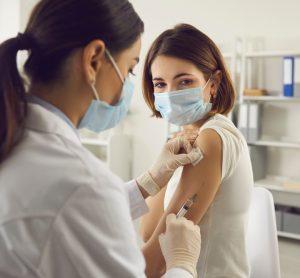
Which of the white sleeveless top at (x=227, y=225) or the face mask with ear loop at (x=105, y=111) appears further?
the white sleeveless top at (x=227, y=225)

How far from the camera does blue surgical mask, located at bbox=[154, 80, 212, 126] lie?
1.40 m

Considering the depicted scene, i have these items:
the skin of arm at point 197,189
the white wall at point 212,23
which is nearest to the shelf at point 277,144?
the white wall at point 212,23

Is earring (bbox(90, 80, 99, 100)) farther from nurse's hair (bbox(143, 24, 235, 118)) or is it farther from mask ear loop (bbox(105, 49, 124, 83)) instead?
nurse's hair (bbox(143, 24, 235, 118))

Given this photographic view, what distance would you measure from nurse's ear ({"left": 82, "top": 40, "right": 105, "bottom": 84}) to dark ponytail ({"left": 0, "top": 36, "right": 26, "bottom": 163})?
12 centimetres

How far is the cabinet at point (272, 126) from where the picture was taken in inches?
142

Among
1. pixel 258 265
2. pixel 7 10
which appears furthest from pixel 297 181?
pixel 7 10

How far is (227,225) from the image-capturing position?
120 centimetres

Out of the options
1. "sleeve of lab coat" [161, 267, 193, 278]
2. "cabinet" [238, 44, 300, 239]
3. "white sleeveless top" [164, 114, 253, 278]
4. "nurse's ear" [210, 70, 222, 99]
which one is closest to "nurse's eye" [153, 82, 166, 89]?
"nurse's ear" [210, 70, 222, 99]

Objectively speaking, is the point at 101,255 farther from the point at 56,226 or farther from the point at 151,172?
the point at 151,172

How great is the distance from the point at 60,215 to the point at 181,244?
0.45 m

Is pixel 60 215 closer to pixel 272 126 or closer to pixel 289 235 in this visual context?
pixel 289 235

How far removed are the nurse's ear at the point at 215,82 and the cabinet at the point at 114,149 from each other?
2956mm

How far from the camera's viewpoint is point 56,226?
637 millimetres

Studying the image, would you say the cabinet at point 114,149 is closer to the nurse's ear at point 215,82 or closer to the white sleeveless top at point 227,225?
the nurse's ear at point 215,82
